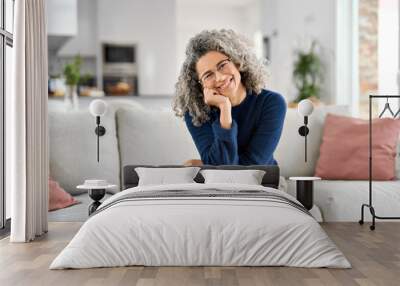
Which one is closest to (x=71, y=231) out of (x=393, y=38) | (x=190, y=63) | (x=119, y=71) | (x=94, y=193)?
(x=94, y=193)

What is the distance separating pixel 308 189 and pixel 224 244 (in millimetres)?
1742

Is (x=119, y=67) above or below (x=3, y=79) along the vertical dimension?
above

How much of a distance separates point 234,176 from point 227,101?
2.46 ft

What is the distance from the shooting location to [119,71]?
1166 centimetres

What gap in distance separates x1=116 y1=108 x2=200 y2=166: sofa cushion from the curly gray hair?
8.0 inches

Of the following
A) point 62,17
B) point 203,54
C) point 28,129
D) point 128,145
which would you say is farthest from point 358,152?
point 62,17

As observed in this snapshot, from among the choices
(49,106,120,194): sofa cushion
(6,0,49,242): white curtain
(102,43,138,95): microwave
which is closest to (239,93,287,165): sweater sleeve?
(49,106,120,194): sofa cushion

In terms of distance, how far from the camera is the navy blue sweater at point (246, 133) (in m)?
5.50

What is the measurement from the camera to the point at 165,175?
5.22m

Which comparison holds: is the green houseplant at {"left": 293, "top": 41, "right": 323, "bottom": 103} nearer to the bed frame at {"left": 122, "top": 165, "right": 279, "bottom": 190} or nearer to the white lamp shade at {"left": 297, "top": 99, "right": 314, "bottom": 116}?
the white lamp shade at {"left": 297, "top": 99, "right": 314, "bottom": 116}

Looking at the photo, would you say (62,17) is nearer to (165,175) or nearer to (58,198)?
(58,198)

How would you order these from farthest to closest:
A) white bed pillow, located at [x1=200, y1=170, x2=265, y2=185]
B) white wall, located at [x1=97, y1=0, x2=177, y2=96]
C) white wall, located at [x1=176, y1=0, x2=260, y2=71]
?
white wall, located at [x1=176, y1=0, x2=260, y2=71], white wall, located at [x1=97, y1=0, x2=177, y2=96], white bed pillow, located at [x1=200, y1=170, x2=265, y2=185]

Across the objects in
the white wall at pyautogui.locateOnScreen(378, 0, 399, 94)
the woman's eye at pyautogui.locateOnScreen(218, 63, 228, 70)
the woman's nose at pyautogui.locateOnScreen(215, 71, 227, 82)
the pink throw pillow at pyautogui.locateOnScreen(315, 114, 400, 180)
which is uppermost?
the white wall at pyautogui.locateOnScreen(378, 0, 399, 94)

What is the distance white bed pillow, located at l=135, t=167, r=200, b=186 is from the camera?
5184 mm
